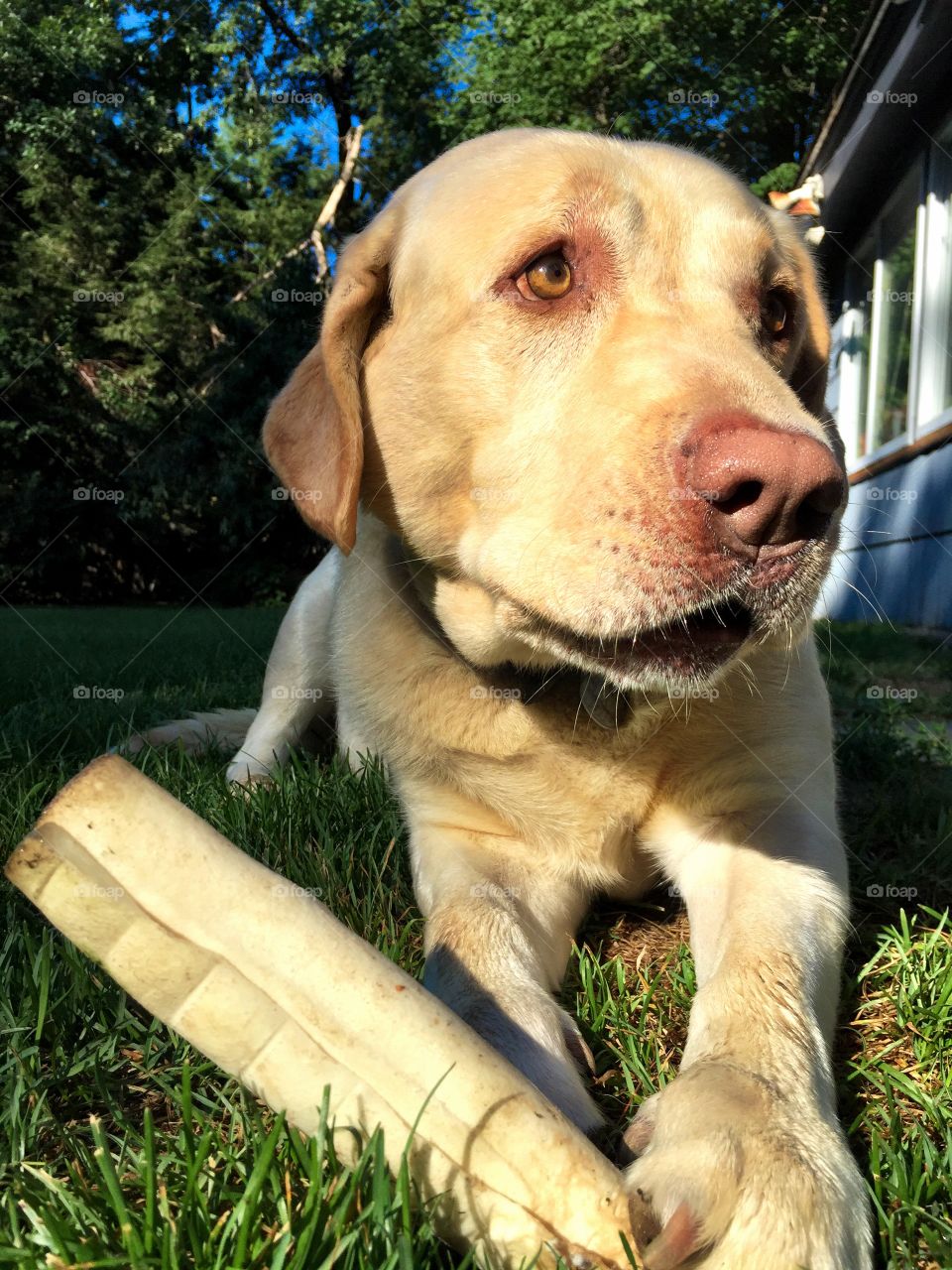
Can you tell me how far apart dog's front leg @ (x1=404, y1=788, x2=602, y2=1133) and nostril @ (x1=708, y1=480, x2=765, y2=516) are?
944 millimetres

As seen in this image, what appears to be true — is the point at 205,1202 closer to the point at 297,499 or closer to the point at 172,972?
the point at 172,972

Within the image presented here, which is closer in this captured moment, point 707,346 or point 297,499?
point 707,346

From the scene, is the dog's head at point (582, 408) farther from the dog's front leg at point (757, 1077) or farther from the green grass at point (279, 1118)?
the green grass at point (279, 1118)

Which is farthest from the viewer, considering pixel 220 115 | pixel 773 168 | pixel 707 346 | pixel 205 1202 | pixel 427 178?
pixel 220 115

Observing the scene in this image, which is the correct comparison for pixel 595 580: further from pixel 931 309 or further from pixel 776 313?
pixel 931 309

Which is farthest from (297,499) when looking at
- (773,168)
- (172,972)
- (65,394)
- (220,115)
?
(220,115)

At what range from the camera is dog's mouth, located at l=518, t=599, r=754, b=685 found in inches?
74.0

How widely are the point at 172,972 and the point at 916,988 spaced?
146 centimetres

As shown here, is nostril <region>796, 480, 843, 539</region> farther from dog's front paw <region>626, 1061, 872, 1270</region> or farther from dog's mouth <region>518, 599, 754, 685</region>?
dog's front paw <region>626, 1061, 872, 1270</region>

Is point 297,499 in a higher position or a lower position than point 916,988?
higher

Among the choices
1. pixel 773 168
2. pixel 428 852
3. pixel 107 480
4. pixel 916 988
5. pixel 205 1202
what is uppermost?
pixel 205 1202

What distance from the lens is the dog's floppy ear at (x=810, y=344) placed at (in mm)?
2799

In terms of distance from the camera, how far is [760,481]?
1.66 m

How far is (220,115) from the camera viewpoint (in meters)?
23.8
